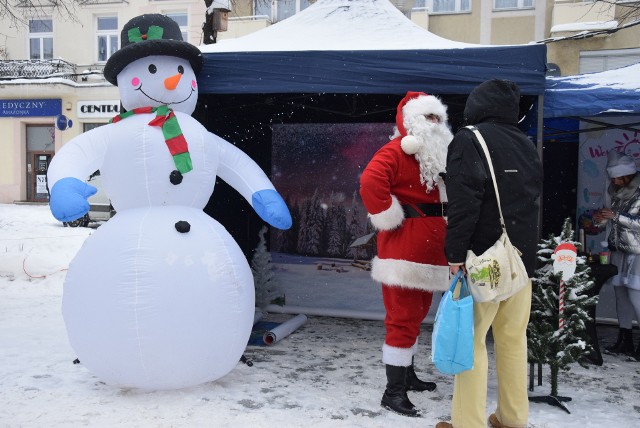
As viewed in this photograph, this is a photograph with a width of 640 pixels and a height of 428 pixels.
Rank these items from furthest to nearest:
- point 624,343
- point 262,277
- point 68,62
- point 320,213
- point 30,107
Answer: point 30,107, point 68,62, point 320,213, point 262,277, point 624,343

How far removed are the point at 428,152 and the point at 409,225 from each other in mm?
430

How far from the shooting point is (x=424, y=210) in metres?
3.41

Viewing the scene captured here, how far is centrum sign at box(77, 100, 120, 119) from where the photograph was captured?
19.5 metres

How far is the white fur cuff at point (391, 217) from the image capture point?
3.29m

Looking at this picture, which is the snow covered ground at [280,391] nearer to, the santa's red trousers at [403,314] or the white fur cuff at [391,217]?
the santa's red trousers at [403,314]

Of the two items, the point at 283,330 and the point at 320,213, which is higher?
the point at 320,213

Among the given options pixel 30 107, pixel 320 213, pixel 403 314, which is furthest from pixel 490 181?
pixel 30 107

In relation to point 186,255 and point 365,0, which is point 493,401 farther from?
point 365,0

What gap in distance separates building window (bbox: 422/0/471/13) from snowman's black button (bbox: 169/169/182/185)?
1488cm

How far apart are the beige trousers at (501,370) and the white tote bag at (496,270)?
Result: 0.41 feet

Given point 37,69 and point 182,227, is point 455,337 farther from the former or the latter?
point 37,69

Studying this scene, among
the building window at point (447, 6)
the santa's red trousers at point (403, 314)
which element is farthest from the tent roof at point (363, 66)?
the building window at point (447, 6)

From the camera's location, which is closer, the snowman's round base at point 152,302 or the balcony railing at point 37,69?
the snowman's round base at point 152,302

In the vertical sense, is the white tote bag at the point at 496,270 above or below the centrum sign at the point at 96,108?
below
